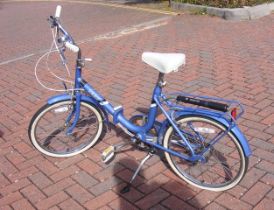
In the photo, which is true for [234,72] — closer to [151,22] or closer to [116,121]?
[116,121]

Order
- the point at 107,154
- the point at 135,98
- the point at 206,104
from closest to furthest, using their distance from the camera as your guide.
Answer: the point at 206,104, the point at 107,154, the point at 135,98

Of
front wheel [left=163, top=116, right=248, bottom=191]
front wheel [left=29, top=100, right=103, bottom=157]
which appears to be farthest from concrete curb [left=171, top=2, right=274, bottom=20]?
front wheel [left=29, top=100, right=103, bottom=157]

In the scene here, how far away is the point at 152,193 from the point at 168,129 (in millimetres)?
590

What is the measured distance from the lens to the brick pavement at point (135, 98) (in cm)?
327

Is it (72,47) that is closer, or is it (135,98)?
(72,47)

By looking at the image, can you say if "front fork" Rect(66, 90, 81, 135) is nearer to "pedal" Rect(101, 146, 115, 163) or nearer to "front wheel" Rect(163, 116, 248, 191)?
"pedal" Rect(101, 146, 115, 163)

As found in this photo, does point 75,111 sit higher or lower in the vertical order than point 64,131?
higher

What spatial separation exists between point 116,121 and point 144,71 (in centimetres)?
259

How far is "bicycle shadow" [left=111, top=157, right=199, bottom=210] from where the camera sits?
317cm

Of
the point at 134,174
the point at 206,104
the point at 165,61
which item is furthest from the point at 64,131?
the point at 206,104

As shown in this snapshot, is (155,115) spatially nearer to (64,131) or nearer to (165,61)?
(165,61)

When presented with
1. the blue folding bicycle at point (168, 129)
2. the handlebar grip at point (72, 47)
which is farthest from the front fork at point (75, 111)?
the handlebar grip at point (72, 47)

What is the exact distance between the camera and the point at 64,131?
13.3 ft

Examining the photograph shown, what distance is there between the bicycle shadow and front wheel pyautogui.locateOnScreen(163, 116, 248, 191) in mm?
131
